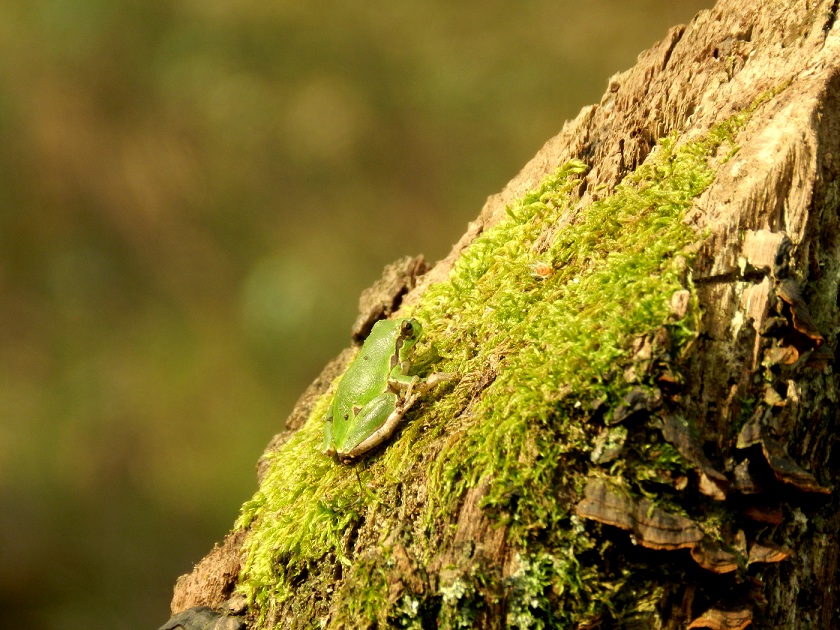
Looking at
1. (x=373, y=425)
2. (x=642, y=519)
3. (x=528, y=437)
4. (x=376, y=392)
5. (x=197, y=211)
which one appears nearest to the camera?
(x=642, y=519)

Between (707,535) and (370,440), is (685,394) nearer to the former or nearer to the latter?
(707,535)

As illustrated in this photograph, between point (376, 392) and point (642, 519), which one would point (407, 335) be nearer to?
point (376, 392)

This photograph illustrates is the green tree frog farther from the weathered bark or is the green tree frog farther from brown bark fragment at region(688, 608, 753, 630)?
brown bark fragment at region(688, 608, 753, 630)

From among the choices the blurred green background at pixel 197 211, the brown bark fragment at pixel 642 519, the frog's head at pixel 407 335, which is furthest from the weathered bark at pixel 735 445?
the blurred green background at pixel 197 211

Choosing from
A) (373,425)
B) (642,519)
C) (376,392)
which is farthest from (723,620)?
(376,392)

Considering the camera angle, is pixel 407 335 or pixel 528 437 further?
pixel 407 335

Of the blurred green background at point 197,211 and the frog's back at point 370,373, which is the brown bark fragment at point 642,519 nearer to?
the frog's back at point 370,373

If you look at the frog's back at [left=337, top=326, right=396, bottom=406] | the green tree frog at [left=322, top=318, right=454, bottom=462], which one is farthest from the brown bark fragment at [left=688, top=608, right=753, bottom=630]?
the frog's back at [left=337, top=326, right=396, bottom=406]

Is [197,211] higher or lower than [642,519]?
higher
